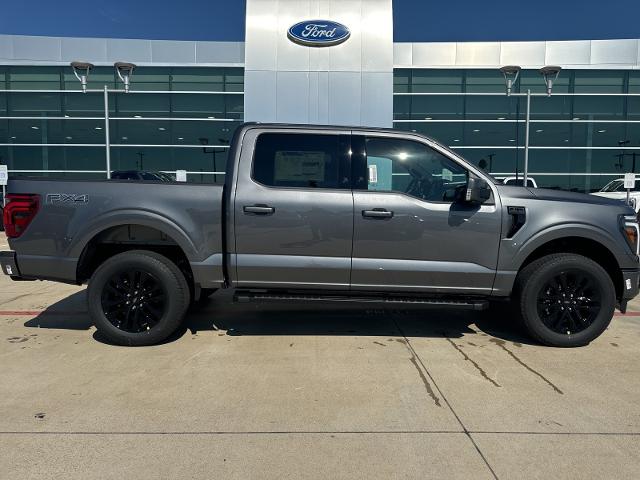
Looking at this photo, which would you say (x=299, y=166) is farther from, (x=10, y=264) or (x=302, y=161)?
(x=10, y=264)

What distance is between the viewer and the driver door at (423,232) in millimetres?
4645

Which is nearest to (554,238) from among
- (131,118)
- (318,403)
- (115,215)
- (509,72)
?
(318,403)

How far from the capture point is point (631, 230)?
4.79m

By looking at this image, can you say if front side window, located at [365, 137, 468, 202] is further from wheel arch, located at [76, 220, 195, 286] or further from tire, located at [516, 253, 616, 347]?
wheel arch, located at [76, 220, 195, 286]

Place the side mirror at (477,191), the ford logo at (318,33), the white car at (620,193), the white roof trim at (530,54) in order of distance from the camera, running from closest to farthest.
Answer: the side mirror at (477,191) → the white car at (620,193) → the ford logo at (318,33) → the white roof trim at (530,54)

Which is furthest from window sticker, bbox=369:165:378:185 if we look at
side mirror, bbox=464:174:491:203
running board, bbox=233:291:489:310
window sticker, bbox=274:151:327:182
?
running board, bbox=233:291:489:310

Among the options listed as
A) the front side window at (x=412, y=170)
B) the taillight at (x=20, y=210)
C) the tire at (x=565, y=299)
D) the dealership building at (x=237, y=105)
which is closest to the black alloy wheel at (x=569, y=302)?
the tire at (x=565, y=299)

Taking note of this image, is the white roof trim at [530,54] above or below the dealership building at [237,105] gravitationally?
above

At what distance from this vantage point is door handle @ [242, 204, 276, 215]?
4641mm

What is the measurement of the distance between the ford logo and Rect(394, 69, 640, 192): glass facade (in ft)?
15.3

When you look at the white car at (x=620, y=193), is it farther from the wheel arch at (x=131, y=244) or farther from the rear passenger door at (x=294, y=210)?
the wheel arch at (x=131, y=244)

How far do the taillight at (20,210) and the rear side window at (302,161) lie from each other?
82.9 inches

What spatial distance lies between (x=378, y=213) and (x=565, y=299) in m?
2.02

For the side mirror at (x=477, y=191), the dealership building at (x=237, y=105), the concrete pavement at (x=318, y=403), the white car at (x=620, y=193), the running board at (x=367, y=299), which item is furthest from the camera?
the dealership building at (x=237, y=105)
